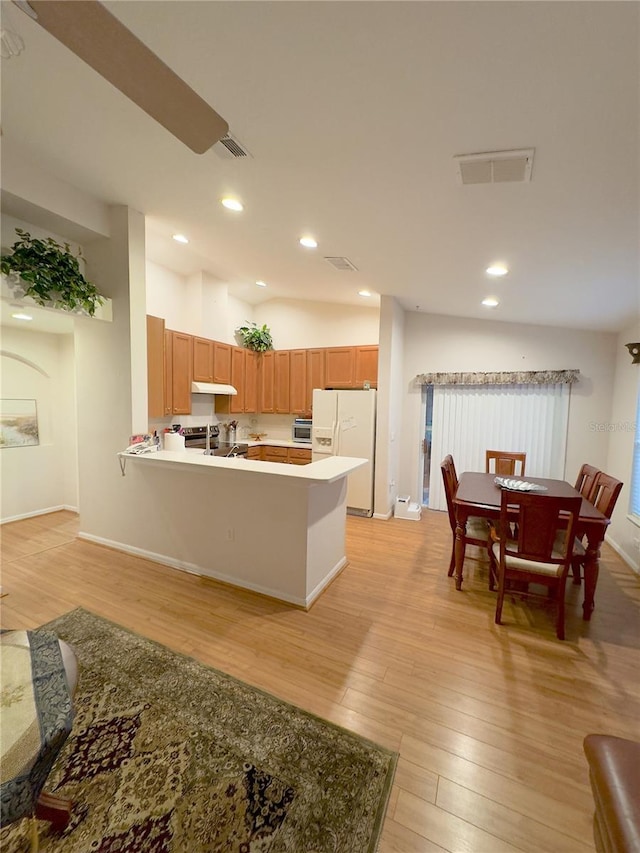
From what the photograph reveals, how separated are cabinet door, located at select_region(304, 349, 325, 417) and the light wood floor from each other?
2.65 metres

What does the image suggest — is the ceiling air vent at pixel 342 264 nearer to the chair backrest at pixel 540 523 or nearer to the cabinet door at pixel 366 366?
the cabinet door at pixel 366 366

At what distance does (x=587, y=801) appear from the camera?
134cm

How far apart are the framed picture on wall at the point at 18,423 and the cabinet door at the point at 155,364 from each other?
210cm

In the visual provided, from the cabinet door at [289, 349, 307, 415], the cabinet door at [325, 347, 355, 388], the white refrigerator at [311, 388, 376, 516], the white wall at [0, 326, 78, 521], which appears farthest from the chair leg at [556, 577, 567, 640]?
the white wall at [0, 326, 78, 521]

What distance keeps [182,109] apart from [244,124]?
841 millimetres

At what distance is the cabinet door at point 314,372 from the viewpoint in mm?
5219

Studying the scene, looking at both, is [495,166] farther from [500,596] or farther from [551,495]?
[500,596]

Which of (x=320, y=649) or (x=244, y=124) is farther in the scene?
(x=320, y=649)

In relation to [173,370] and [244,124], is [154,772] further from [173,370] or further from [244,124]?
[173,370]

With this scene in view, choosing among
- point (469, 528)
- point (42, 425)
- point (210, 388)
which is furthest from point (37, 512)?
point (469, 528)

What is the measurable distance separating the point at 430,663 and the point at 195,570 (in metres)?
2.06

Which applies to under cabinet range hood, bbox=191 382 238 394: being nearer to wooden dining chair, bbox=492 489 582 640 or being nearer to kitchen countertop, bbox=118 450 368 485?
kitchen countertop, bbox=118 450 368 485

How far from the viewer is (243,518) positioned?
2738mm

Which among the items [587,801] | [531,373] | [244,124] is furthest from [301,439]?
[587,801]
